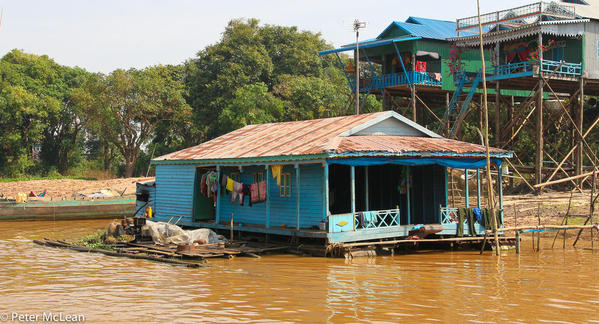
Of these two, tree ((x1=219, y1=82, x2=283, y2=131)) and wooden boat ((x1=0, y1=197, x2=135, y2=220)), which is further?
tree ((x1=219, y1=82, x2=283, y2=131))

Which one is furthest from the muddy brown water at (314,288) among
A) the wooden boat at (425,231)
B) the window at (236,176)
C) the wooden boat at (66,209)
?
the wooden boat at (66,209)

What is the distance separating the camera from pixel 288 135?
19.9 metres

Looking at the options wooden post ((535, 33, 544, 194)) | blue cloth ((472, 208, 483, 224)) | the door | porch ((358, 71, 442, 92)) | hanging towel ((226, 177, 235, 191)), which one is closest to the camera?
blue cloth ((472, 208, 483, 224))

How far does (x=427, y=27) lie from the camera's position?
36000 mm

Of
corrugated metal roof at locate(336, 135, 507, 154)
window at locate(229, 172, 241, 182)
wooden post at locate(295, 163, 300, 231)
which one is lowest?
wooden post at locate(295, 163, 300, 231)

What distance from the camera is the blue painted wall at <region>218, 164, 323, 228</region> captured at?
56.3 feet

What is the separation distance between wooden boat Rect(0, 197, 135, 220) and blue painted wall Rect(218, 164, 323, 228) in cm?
1188

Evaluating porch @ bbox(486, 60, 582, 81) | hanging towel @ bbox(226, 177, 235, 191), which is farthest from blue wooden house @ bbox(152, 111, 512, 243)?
porch @ bbox(486, 60, 582, 81)

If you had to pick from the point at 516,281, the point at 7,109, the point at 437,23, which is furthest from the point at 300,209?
the point at 7,109

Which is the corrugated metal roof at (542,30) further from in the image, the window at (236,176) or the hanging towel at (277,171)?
the hanging towel at (277,171)

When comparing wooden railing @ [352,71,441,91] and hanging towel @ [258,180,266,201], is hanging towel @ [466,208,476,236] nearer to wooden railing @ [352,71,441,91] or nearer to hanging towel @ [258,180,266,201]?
hanging towel @ [258,180,266,201]

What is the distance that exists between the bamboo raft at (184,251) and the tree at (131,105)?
25.2 metres

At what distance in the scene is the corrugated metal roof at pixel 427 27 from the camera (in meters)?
34.1

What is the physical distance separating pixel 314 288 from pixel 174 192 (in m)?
10.4
